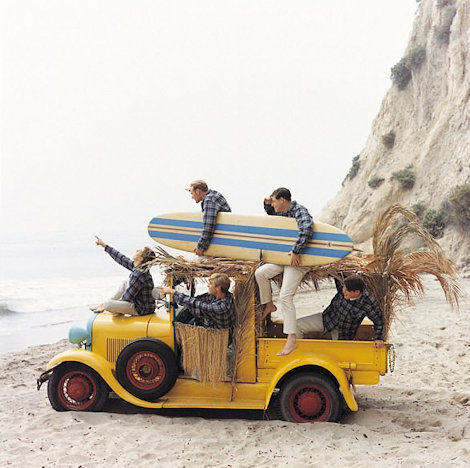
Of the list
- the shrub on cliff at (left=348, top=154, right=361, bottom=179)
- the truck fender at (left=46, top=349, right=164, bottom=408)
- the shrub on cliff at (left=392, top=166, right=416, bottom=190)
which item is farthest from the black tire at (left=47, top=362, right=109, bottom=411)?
the shrub on cliff at (left=348, top=154, right=361, bottom=179)

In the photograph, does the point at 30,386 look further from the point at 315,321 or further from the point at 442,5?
the point at 442,5

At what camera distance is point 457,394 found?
734cm

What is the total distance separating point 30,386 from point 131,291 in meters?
3.10

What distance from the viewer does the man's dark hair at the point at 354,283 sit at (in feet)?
20.2

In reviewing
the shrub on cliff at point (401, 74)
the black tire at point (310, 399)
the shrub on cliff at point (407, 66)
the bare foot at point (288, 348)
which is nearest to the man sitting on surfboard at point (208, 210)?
the bare foot at point (288, 348)

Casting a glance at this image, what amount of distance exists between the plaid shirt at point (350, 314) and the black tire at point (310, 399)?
0.58 m

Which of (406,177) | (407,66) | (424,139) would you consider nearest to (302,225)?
(406,177)

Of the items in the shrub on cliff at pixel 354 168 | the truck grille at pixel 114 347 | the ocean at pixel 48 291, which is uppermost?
the shrub on cliff at pixel 354 168

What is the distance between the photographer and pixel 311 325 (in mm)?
6691

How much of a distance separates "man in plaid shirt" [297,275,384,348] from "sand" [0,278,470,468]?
101cm

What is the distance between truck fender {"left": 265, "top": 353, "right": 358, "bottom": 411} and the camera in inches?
246

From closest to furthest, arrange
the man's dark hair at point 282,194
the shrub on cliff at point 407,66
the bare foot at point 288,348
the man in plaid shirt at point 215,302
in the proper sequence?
1. the man in plaid shirt at point 215,302
2. the bare foot at point 288,348
3. the man's dark hair at point 282,194
4. the shrub on cliff at point 407,66

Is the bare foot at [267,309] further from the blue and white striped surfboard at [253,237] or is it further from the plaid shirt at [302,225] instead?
the plaid shirt at [302,225]

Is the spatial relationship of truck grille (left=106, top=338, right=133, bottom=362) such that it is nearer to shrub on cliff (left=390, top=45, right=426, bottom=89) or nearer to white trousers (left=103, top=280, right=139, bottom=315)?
white trousers (left=103, top=280, right=139, bottom=315)
